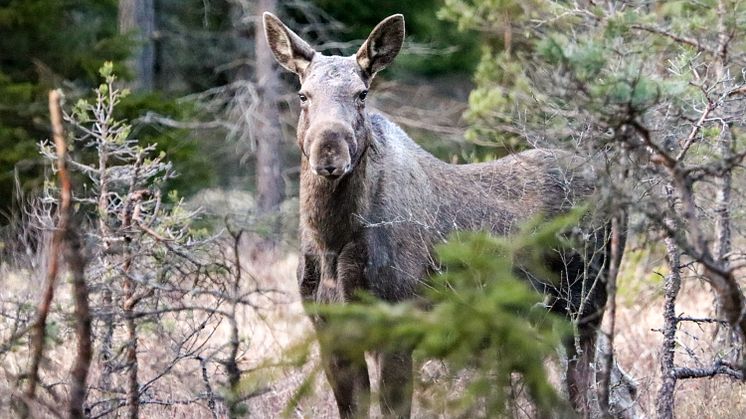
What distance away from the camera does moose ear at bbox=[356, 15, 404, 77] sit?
7.30m

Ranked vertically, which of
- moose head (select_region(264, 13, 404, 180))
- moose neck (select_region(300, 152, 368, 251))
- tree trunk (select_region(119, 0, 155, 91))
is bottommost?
moose neck (select_region(300, 152, 368, 251))

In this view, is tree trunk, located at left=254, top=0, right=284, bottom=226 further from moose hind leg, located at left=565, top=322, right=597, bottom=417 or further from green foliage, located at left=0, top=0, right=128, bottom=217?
moose hind leg, located at left=565, top=322, right=597, bottom=417

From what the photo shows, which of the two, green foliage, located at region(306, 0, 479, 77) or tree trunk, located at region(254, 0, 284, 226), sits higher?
green foliage, located at region(306, 0, 479, 77)

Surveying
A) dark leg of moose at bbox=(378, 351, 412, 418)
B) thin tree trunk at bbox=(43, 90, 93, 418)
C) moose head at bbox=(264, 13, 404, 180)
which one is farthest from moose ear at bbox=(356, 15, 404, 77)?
thin tree trunk at bbox=(43, 90, 93, 418)

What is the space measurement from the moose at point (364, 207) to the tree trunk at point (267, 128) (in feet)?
35.5

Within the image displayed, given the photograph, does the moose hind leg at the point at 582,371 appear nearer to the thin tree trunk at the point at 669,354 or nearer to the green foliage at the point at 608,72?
the thin tree trunk at the point at 669,354

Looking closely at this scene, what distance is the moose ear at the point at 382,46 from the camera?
7.30 metres

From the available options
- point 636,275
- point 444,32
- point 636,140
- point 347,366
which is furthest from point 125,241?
point 444,32

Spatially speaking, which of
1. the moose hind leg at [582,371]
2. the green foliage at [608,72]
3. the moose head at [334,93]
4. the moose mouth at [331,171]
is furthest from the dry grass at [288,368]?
the green foliage at [608,72]

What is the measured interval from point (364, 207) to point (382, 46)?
121 centimetres

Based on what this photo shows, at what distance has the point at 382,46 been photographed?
7414 mm

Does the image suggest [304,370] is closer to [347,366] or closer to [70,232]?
[347,366]

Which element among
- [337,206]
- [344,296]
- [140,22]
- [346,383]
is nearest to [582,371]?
[346,383]

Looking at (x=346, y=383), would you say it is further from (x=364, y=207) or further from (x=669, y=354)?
(x=669, y=354)
